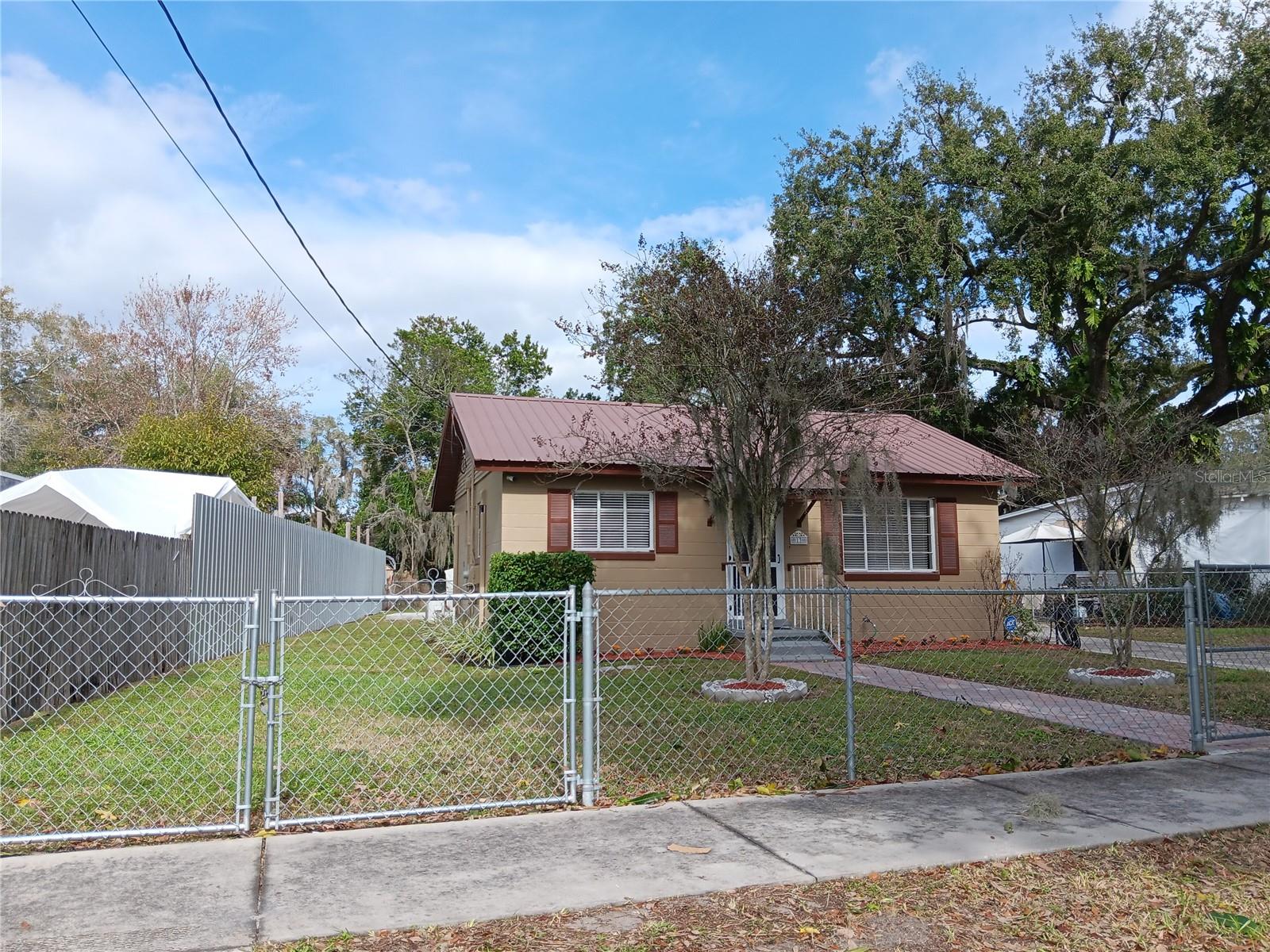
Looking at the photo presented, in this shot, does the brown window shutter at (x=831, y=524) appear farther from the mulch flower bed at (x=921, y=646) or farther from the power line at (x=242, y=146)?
the power line at (x=242, y=146)

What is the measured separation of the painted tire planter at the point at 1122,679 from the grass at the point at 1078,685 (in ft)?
0.32

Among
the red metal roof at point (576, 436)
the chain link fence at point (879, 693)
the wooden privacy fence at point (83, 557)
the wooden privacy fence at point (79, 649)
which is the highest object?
the red metal roof at point (576, 436)

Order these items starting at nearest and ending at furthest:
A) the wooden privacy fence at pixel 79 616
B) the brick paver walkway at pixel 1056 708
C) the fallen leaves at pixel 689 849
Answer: the fallen leaves at pixel 689 849 < the wooden privacy fence at pixel 79 616 < the brick paver walkway at pixel 1056 708

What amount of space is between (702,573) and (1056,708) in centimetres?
706

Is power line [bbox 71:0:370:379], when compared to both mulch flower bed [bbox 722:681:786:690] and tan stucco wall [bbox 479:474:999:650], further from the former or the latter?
mulch flower bed [bbox 722:681:786:690]

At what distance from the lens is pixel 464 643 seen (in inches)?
514

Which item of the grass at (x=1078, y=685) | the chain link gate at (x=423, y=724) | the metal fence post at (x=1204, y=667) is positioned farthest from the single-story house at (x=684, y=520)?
the metal fence post at (x=1204, y=667)

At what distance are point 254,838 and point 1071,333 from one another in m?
20.7

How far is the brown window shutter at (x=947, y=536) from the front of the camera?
1662 cm

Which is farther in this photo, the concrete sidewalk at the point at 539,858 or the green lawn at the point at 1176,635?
the green lawn at the point at 1176,635

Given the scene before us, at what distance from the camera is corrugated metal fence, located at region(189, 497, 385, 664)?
11992 millimetres

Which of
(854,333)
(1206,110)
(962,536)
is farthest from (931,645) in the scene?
(1206,110)

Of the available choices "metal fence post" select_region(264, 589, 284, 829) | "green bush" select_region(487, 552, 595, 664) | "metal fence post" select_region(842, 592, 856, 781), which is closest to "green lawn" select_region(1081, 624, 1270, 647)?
"metal fence post" select_region(842, 592, 856, 781)

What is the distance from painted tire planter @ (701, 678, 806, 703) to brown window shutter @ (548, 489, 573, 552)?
5.65m
